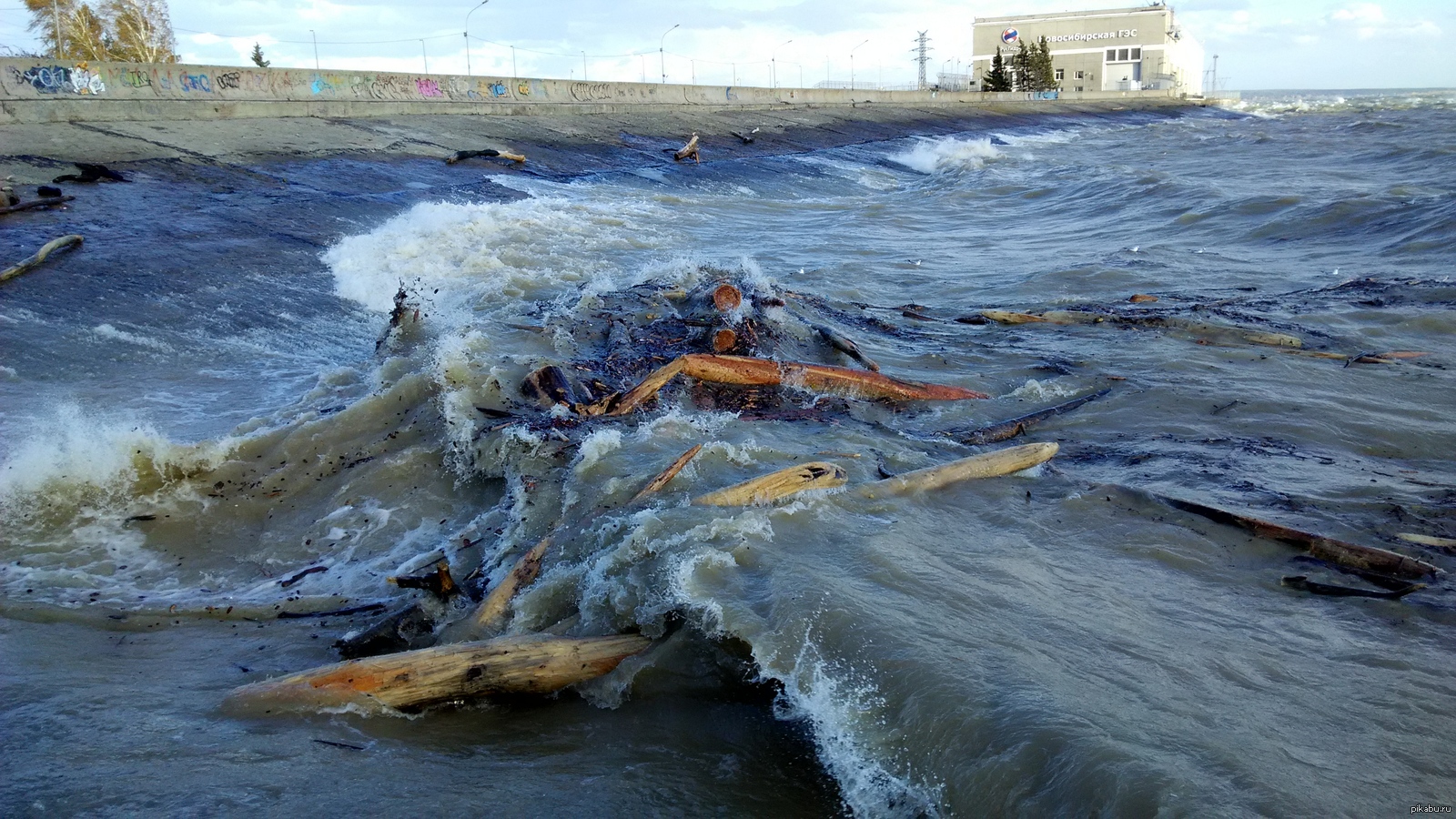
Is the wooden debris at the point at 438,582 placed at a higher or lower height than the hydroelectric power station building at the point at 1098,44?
lower

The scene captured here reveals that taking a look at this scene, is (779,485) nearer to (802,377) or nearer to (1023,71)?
(802,377)

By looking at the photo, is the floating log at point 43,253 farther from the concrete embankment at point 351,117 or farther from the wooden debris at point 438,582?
the wooden debris at point 438,582

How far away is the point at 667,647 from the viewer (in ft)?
11.7

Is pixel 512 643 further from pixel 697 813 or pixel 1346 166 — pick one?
pixel 1346 166

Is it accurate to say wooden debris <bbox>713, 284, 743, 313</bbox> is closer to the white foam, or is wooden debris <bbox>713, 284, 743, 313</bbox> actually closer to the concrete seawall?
the concrete seawall

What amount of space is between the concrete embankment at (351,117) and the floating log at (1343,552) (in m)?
17.2

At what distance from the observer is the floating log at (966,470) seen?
4.87 m

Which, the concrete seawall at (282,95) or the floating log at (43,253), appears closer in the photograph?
the floating log at (43,253)

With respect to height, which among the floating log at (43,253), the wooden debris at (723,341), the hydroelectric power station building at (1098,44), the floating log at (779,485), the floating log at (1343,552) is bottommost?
the floating log at (1343,552)

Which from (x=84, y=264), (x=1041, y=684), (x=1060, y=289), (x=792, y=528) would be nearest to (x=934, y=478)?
(x=792, y=528)

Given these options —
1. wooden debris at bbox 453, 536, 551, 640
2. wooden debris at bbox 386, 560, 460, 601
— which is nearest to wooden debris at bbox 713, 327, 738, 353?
wooden debris at bbox 453, 536, 551, 640

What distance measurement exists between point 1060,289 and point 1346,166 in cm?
1768

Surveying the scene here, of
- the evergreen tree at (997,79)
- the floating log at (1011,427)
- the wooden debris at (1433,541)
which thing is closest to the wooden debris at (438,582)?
the floating log at (1011,427)

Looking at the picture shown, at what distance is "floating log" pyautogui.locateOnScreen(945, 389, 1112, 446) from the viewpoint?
236 inches
